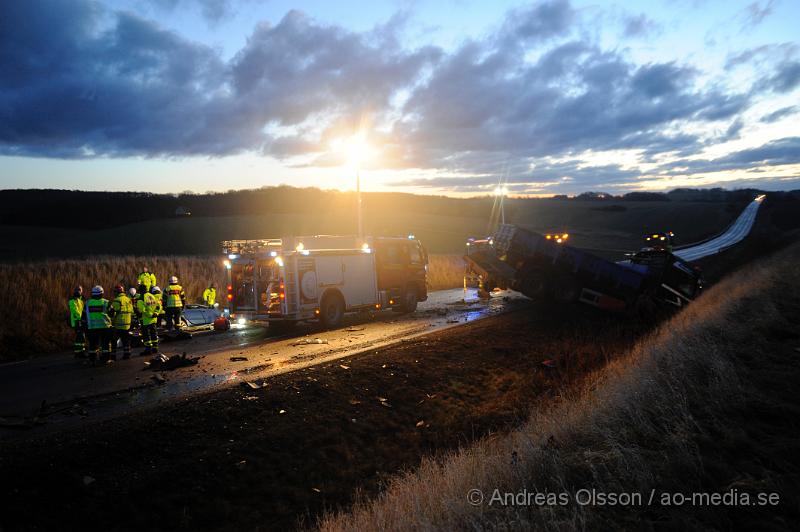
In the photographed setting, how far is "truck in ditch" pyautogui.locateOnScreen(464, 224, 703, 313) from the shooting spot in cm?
1783

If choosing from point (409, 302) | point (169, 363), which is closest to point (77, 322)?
point (169, 363)

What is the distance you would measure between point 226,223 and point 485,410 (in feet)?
223

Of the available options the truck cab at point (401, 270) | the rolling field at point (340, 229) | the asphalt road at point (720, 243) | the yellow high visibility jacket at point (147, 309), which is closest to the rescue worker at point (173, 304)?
the yellow high visibility jacket at point (147, 309)

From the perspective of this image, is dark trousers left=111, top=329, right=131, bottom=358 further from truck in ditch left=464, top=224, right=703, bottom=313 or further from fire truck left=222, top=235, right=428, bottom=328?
truck in ditch left=464, top=224, right=703, bottom=313

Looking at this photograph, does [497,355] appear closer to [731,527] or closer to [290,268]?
[290,268]

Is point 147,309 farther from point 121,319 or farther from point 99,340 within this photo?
point 99,340

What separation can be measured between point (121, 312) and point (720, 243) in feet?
191

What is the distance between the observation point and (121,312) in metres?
11.6

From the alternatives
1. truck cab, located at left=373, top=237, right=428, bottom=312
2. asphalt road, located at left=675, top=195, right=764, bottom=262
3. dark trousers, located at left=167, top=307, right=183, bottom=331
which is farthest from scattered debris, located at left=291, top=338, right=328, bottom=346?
asphalt road, located at left=675, top=195, right=764, bottom=262

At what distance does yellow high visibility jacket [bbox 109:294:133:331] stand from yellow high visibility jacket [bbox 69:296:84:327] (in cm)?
83

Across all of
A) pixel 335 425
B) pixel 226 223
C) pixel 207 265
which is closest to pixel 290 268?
pixel 335 425

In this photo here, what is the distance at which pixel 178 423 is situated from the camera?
7.27 m

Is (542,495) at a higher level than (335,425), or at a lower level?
higher

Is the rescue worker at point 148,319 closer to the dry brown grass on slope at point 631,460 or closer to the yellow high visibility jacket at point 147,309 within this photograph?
the yellow high visibility jacket at point 147,309
